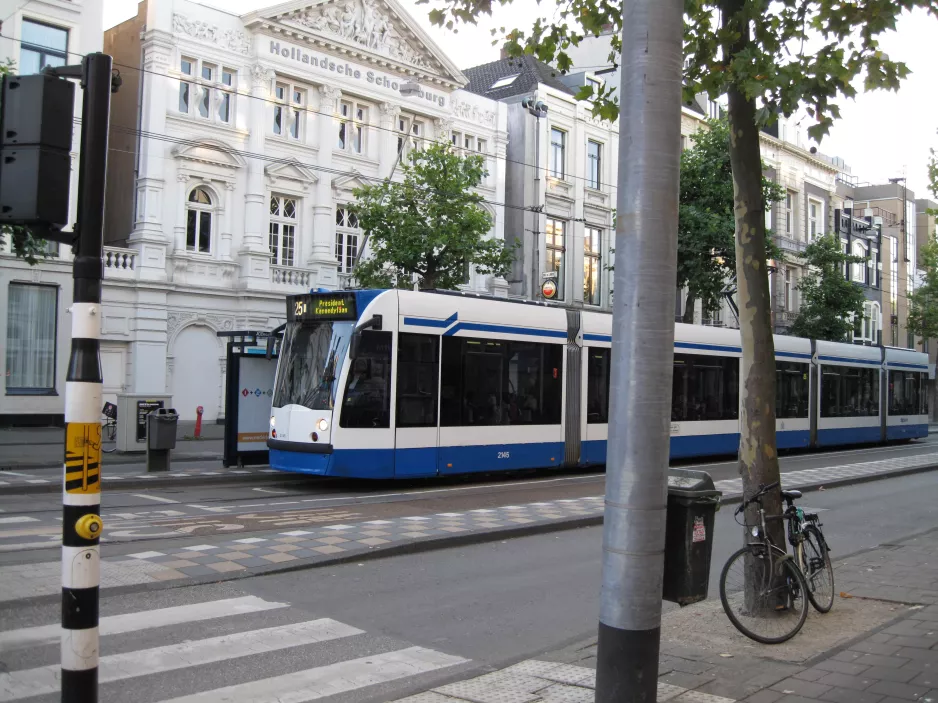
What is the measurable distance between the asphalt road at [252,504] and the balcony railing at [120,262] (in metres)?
12.2

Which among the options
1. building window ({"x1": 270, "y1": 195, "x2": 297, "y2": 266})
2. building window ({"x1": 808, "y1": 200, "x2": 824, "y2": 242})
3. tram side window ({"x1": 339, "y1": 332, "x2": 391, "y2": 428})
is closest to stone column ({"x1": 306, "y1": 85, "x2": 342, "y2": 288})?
building window ({"x1": 270, "y1": 195, "x2": 297, "y2": 266})

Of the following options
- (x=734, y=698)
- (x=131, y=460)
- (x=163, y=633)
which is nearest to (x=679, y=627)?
(x=734, y=698)

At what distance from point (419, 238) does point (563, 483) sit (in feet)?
33.9

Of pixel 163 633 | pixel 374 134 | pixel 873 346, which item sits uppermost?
pixel 374 134

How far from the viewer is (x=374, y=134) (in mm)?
32312

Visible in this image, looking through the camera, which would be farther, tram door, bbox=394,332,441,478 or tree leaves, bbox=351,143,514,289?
tree leaves, bbox=351,143,514,289

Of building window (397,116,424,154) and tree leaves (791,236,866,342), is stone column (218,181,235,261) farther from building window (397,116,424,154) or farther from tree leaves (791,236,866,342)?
tree leaves (791,236,866,342)

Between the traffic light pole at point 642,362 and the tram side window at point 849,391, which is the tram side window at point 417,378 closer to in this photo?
the traffic light pole at point 642,362

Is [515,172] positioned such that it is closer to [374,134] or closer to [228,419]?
[374,134]

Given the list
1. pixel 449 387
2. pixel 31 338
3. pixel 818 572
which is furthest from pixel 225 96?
pixel 818 572

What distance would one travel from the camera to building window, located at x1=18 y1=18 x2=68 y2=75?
24.9 meters

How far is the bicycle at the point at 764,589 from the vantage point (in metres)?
6.62

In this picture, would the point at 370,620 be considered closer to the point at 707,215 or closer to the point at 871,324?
the point at 707,215

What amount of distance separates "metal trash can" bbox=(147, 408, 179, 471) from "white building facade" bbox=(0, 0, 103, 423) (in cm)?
988
